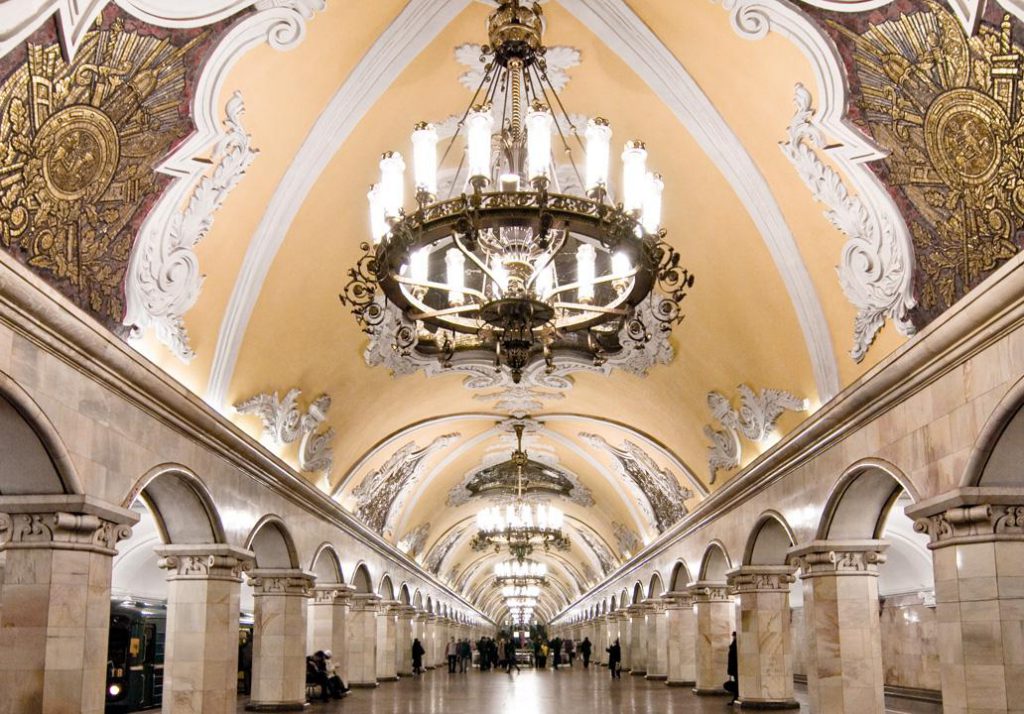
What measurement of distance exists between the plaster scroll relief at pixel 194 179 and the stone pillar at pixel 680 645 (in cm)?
1449

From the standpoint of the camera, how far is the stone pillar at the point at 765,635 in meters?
14.6

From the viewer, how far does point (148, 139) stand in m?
7.59

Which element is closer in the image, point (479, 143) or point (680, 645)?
point (479, 143)

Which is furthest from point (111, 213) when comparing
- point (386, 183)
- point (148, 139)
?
point (386, 183)

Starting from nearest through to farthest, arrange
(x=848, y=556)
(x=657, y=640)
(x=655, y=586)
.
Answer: (x=848, y=556) → (x=655, y=586) → (x=657, y=640)

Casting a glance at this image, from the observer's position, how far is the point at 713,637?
18.4 metres

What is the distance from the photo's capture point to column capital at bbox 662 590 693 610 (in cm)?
2094

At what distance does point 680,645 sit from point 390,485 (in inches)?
278

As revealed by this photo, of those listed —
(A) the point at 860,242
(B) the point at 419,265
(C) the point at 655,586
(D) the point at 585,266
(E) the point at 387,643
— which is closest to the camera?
(B) the point at 419,265

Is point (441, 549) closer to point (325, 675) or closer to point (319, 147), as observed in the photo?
point (325, 675)

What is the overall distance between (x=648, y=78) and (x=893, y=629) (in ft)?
51.1

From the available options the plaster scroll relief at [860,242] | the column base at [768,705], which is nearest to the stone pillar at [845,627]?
the plaster scroll relief at [860,242]

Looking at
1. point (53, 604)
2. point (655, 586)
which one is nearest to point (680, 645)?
point (655, 586)

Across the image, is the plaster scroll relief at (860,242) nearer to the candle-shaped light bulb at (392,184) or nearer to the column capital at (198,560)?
the candle-shaped light bulb at (392,184)
